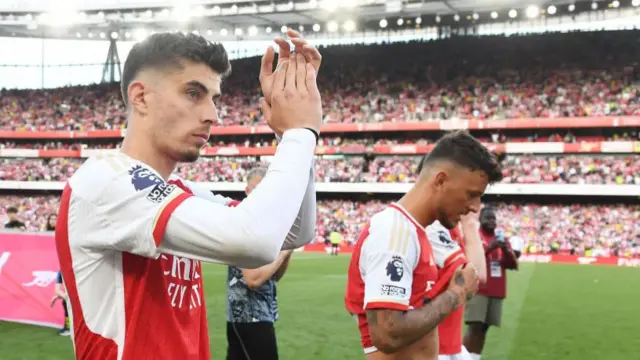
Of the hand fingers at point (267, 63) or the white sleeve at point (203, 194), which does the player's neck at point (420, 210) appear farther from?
the hand fingers at point (267, 63)

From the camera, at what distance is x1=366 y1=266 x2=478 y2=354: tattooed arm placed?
297 cm

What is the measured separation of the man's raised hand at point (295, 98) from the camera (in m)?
1.69

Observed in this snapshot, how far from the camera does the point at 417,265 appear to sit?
3221 mm

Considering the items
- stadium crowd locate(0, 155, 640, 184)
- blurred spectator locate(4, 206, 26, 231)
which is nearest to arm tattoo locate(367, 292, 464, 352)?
blurred spectator locate(4, 206, 26, 231)

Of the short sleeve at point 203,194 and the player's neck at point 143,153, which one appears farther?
the short sleeve at point 203,194

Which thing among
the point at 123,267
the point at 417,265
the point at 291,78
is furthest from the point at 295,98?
the point at 417,265

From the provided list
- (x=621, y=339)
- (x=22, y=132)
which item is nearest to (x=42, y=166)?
(x=22, y=132)

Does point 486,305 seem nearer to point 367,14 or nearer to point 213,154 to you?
→ point 367,14

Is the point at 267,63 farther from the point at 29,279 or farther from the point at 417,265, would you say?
the point at 29,279

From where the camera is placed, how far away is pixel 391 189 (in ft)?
136

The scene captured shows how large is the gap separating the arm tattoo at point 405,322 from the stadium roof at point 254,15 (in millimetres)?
39202

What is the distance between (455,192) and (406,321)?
80 cm

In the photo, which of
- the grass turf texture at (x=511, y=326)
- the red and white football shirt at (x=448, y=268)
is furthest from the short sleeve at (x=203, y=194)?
the grass turf texture at (x=511, y=326)

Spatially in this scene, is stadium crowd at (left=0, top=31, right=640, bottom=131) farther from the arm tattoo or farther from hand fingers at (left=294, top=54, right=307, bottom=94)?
hand fingers at (left=294, top=54, right=307, bottom=94)
